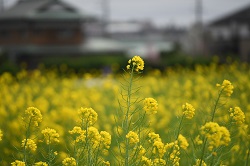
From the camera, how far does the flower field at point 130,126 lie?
3350 millimetres

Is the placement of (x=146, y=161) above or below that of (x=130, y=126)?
below

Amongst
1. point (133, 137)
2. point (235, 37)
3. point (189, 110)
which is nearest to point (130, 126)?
point (133, 137)

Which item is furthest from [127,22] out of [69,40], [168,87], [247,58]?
[168,87]

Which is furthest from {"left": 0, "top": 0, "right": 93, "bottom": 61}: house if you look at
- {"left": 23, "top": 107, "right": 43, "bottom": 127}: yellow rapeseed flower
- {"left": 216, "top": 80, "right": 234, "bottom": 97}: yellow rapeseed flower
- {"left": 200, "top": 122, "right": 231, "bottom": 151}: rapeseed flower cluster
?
{"left": 200, "top": 122, "right": 231, "bottom": 151}: rapeseed flower cluster

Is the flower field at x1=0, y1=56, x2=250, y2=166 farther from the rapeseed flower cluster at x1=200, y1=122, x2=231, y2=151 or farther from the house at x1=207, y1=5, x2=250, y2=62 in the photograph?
the house at x1=207, y1=5, x2=250, y2=62

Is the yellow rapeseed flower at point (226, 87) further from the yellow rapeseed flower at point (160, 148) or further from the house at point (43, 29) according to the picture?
the house at point (43, 29)

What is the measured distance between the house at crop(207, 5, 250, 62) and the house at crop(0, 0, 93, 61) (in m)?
7.65

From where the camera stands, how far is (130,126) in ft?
18.6

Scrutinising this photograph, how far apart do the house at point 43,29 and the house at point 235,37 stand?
7645 mm

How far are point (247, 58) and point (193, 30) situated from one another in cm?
1321

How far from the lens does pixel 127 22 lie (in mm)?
65125

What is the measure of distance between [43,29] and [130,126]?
1012 inches

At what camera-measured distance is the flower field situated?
335 centimetres

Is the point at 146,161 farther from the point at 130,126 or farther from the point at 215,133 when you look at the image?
the point at 130,126
